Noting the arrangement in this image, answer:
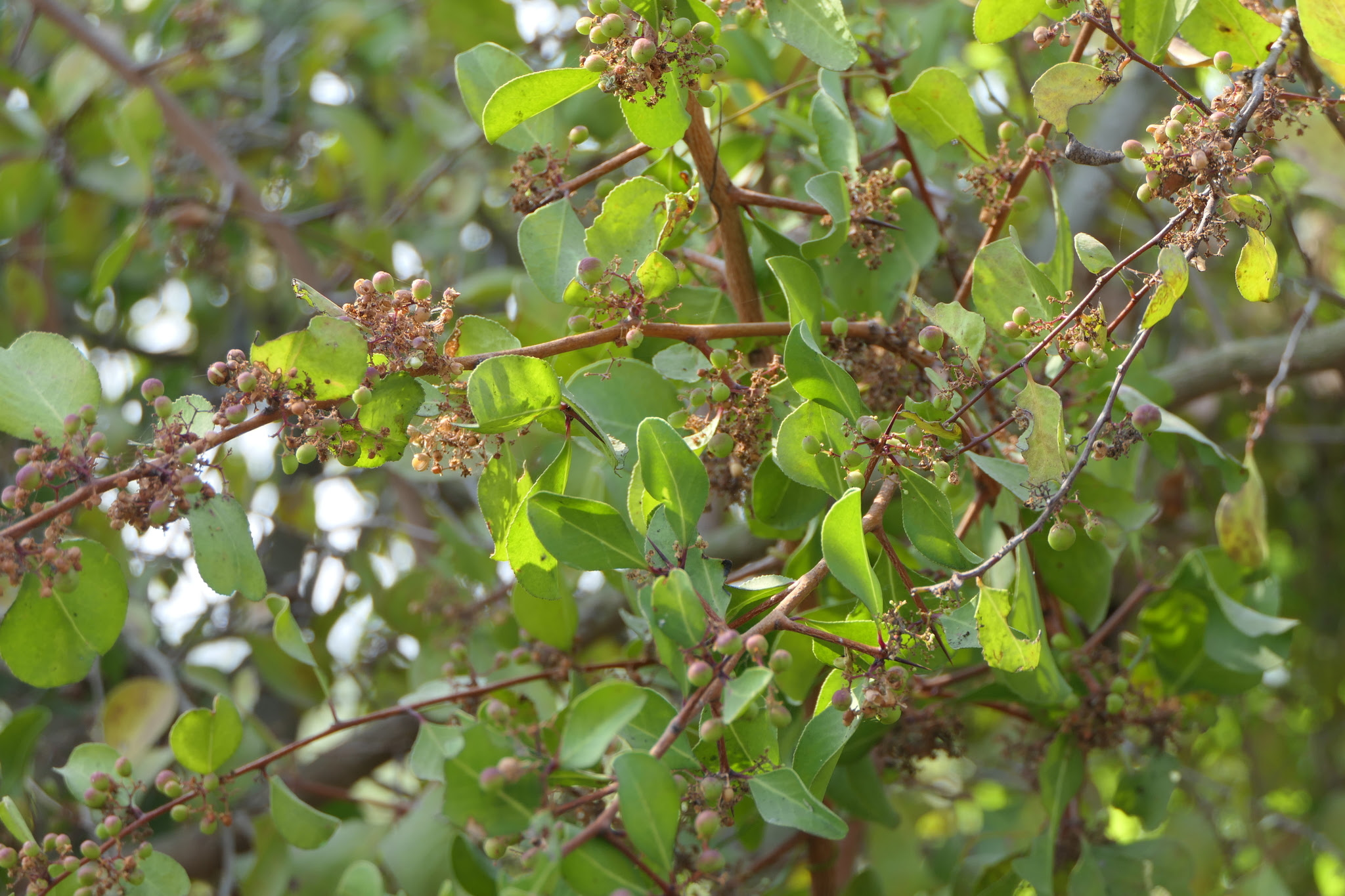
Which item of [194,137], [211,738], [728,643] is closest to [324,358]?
[728,643]

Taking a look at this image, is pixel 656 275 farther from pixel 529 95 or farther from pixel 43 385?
pixel 43 385

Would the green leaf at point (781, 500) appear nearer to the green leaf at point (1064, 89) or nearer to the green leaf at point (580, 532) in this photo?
the green leaf at point (580, 532)

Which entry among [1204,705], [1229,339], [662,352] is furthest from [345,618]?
[1229,339]

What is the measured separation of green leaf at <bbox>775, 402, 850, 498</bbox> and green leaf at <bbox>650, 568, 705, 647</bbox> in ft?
0.44

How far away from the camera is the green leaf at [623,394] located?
0.92 m

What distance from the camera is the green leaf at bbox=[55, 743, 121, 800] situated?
1042mm

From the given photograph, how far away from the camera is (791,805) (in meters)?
0.70

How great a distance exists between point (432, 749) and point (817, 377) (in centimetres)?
51

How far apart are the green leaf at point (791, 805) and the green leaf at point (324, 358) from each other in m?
0.41

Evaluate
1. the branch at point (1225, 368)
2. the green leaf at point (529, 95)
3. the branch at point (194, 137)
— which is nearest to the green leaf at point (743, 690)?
the green leaf at point (529, 95)

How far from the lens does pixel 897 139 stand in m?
1.10

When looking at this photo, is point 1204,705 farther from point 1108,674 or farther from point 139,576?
point 139,576

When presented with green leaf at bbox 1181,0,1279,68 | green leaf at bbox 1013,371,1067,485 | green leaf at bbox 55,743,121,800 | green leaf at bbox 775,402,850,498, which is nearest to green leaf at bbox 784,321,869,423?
green leaf at bbox 775,402,850,498

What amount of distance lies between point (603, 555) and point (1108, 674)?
0.67m
